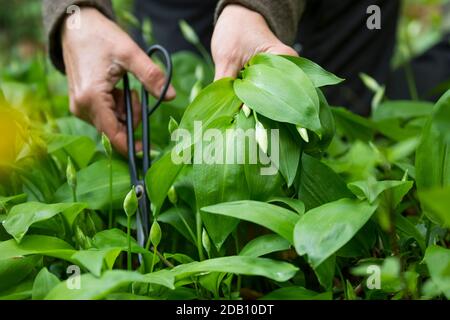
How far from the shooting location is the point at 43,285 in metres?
0.65

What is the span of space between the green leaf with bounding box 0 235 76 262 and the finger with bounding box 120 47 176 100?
30 cm

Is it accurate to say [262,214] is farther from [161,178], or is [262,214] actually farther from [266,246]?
[161,178]

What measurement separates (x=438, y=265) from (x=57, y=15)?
69cm

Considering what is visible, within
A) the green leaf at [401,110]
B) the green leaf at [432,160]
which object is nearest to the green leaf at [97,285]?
the green leaf at [432,160]

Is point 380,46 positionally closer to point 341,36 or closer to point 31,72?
point 341,36

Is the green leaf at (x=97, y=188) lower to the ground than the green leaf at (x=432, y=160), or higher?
lower

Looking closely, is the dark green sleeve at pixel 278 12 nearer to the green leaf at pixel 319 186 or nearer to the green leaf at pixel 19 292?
the green leaf at pixel 319 186

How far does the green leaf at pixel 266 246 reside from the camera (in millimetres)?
687

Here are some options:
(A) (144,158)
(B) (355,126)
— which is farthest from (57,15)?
A: (B) (355,126)

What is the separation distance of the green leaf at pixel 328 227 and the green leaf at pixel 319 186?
0.08 m

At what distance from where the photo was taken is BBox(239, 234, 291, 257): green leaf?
27.0 inches

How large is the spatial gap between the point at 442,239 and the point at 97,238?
1.32 ft
